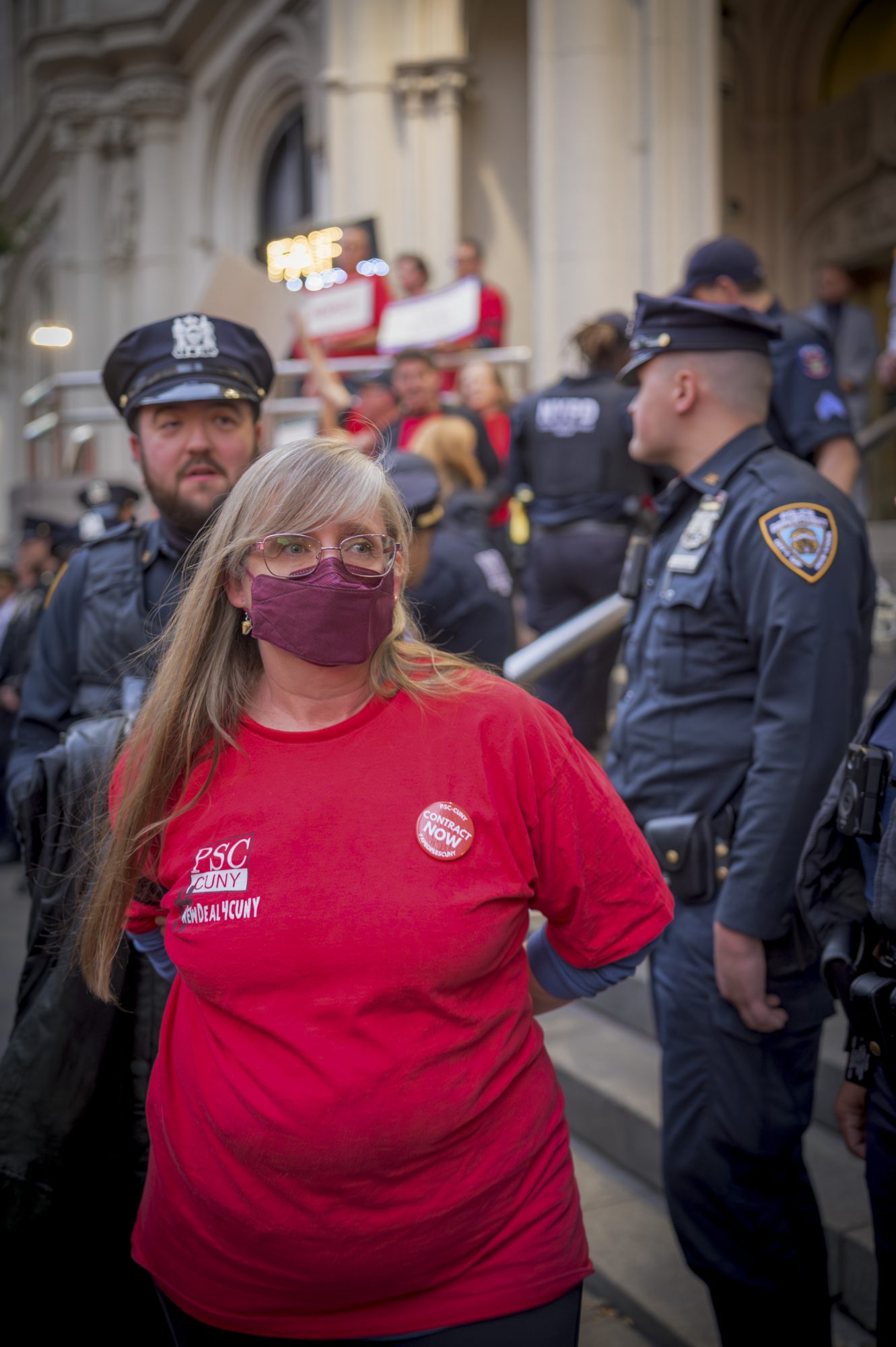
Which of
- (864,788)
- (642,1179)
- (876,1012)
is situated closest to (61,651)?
(864,788)

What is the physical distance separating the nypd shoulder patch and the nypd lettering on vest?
1.72m

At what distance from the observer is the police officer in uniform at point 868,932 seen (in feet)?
7.04

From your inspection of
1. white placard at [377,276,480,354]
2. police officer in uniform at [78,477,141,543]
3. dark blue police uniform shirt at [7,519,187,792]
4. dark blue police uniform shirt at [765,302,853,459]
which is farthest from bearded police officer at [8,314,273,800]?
white placard at [377,276,480,354]

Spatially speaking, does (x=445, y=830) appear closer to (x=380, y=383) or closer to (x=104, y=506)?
(x=380, y=383)

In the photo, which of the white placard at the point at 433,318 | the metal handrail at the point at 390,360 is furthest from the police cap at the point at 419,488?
the white placard at the point at 433,318

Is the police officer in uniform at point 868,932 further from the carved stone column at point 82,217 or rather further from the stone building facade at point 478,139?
the carved stone column at point 82,217

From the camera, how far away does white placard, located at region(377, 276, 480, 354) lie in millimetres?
9922

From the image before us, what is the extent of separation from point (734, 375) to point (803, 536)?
0.51 metres

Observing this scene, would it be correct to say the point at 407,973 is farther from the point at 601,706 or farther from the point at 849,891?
the point at 601,706

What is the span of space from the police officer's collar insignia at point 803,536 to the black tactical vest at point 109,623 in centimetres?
133

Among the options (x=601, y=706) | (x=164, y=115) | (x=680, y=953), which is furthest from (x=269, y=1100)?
(x=164, y=115)

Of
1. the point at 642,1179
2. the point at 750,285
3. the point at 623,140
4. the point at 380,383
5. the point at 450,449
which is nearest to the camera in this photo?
the point at 642,1179

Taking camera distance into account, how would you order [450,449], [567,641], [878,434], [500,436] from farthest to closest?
[500,436] → [878,434] → [450,449] → [567,641]

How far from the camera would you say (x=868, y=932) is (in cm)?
229
